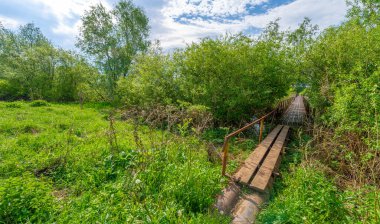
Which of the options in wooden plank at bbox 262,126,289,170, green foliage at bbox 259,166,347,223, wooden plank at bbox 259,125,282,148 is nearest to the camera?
green foliage at bbox 259,166,347,223

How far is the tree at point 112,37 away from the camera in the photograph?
51.8 feet

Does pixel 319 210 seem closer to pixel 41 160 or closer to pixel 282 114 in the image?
pixel 41 160

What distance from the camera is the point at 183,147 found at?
441cm

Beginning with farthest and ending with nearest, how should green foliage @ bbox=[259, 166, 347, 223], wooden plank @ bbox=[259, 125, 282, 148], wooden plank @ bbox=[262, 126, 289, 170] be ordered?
wooden plank @ bbox=[259, 125, 282, 148]
wooden plank @ bbox=[262, 126, 289, 170]
green foliage @ bbox=[259, 166, 347, 223]

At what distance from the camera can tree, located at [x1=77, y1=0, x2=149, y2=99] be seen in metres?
15.8

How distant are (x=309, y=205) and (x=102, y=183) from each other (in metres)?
3.68

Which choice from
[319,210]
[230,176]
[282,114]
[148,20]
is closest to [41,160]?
[230,176]

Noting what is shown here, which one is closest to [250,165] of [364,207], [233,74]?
[364,207]

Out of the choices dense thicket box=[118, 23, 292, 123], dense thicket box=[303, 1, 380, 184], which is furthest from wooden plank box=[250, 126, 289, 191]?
dense thicket box=[118, 23, 292, 123]

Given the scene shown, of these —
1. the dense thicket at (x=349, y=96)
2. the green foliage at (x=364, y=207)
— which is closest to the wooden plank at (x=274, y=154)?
the dense thicket at (x=349, y=96)

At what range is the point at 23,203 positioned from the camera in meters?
2.46

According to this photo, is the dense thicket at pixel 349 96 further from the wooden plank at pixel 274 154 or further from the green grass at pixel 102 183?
the green grass at pixel 102 183

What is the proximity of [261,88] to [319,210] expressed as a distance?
18.2 ft

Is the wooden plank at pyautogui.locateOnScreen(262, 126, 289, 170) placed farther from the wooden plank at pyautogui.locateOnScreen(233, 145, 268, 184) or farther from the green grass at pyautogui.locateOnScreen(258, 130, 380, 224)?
the green grass at pyautogui.locateOnScreen(258, 130, 380, 224)
